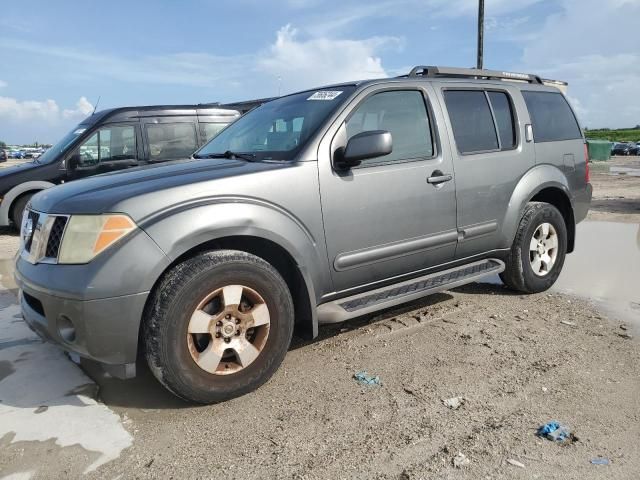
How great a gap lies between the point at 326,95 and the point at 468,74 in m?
1.56

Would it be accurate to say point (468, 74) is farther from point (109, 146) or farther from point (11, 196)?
point (11, 196)

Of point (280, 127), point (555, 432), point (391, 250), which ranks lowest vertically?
point (555, 432)

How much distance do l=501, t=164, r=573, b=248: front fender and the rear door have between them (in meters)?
0.05

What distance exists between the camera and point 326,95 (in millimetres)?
3678

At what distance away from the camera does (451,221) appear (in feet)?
12.8

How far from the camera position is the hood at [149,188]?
2652mm

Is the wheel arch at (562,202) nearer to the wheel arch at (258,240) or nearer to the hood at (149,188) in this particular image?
the wheel arch at (258,240)

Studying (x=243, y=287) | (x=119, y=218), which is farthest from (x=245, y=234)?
(x=119, y=218)

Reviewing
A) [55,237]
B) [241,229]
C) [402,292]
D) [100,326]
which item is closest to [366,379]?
[402,292]

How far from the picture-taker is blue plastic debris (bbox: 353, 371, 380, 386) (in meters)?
3.08

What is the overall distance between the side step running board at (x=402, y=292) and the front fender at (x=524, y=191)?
285mm

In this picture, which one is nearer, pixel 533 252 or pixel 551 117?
pixel 533 252

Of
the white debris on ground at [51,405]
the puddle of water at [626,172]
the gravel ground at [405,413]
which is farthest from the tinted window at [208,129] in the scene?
the puddle of water at [626,172]

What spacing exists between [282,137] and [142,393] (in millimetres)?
1860
